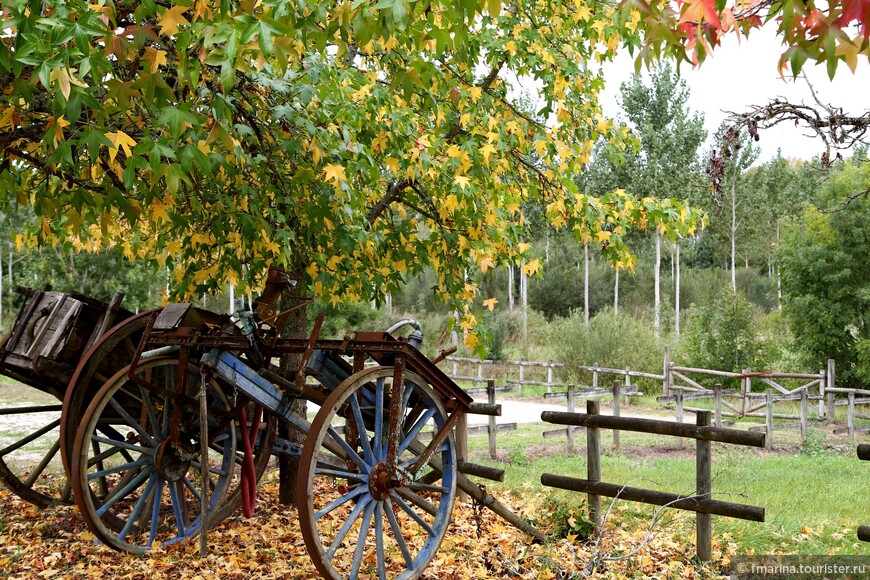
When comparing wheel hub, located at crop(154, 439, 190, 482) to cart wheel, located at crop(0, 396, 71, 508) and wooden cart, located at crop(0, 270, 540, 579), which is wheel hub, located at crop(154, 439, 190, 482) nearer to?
wooden cart, located at crop(0, 270, 540, 579)

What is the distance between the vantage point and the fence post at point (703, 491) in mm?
5762

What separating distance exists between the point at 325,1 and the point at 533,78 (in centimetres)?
400

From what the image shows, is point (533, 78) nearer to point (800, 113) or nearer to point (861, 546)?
point (800, 113)

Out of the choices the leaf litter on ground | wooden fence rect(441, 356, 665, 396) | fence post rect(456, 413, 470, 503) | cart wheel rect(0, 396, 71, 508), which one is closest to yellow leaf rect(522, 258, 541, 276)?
fence post rect(456, 413, 470, 503)

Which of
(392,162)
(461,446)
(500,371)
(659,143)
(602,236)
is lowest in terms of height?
(500,371)

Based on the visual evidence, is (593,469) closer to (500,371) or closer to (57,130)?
(57,130)

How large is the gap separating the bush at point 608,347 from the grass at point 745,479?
810 cm

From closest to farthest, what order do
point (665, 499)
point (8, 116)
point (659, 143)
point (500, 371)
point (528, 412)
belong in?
1. point (8, 116)
2. point (665, 499)
3. point (528, 412)
4. point (500, 371)
5. point (659, 143)

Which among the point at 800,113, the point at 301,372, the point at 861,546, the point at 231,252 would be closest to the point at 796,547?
the point at 861,546

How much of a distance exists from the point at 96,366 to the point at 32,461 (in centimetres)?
548

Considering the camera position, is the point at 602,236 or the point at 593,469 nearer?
the point at 593,469

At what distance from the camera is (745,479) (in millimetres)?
10547

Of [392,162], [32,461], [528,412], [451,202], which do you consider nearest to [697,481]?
[451,202]

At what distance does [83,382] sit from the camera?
17.3ft
